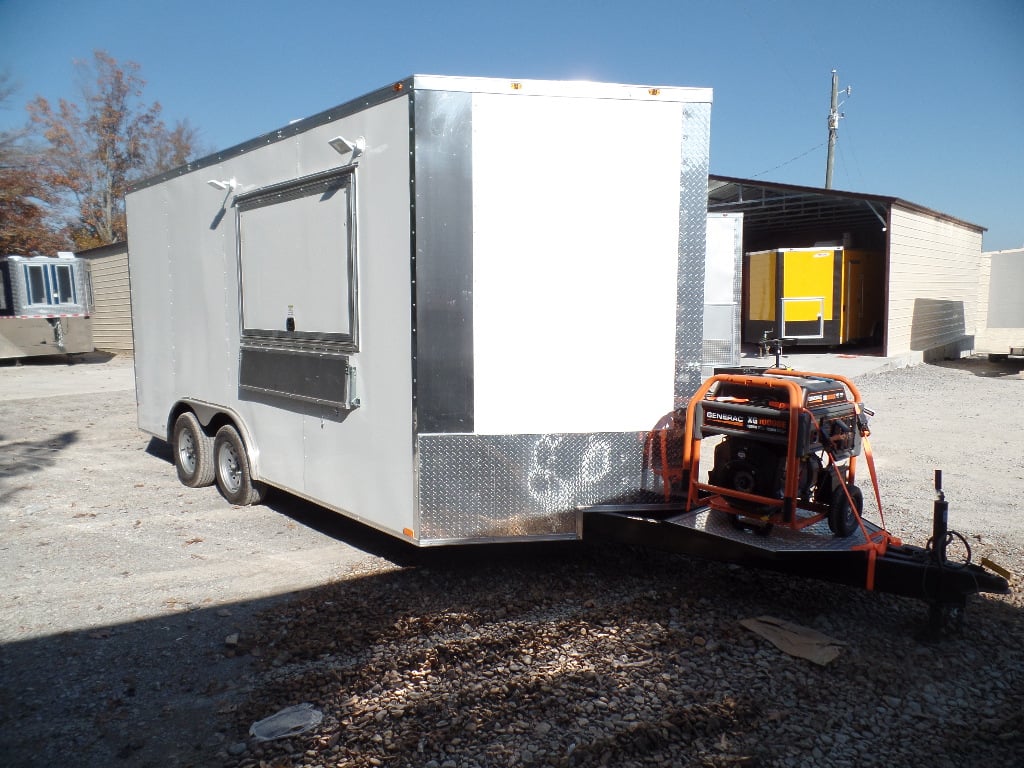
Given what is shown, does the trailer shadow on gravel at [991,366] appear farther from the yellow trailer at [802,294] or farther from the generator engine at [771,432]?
the generator engine at [771,432]

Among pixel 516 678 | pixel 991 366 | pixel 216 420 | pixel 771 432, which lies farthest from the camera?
pixel 991 366

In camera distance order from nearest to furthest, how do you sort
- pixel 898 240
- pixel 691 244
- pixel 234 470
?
pixel 691 244, pixel 234 470, pixel 898 240

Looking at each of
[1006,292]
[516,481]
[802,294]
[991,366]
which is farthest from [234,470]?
[991,366]

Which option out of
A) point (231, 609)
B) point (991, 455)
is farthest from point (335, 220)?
point (991, 455)

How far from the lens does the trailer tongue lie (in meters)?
3.91

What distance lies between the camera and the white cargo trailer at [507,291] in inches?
174

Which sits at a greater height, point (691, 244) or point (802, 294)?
point (691, 244)

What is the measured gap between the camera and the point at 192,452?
7285 millimetres

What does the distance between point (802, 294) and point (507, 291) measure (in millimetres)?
14727

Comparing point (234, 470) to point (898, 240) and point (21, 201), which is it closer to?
point (898, 240)

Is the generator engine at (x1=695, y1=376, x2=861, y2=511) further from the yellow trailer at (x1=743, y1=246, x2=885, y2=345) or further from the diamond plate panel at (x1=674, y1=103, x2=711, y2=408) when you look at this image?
the yellow trailer at (x1=743, y1=246, x2=885, y2=345)

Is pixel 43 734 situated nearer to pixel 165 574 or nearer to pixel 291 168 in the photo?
pixel 165 574

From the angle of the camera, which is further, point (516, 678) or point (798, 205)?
point (798, 205)

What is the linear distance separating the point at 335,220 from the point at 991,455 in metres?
7.44
